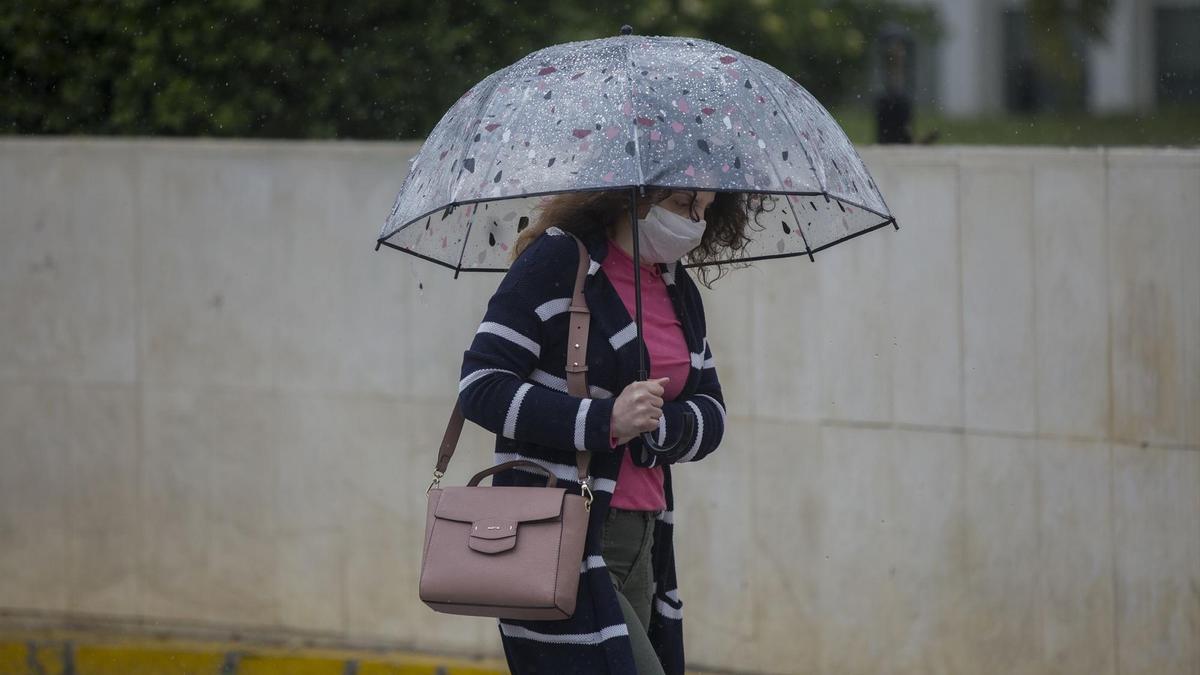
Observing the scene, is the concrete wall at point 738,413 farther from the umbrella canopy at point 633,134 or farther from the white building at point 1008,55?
the white building at point 1008,55

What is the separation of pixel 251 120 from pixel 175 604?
7.47ft

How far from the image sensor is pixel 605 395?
3.40 metres

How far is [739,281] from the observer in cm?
573

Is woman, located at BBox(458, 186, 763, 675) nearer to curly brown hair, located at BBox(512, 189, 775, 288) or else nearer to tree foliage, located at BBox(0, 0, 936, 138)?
curly brown hair, located at BBox(512, 189, 775, 288)

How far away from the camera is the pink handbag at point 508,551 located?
323cm

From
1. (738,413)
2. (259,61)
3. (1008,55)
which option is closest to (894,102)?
(738,413)

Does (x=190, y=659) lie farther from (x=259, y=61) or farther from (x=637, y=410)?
(x=637, y=410)

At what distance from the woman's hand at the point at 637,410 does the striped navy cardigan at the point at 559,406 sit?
0.09 feet

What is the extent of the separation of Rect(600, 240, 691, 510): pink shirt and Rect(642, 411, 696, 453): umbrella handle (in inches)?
2.8

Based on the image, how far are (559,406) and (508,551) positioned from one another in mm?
306

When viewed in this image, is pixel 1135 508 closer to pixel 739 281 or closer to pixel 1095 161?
pixel 1095 161

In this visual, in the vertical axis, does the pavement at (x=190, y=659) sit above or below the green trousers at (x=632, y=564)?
below

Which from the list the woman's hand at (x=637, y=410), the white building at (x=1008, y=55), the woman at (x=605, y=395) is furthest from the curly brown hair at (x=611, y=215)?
the white building at (x=1008, y=55)

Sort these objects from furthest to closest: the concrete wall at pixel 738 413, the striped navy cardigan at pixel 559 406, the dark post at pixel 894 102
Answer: the dark post at pixel 894 102, the concrete wall at pixel 738 413, the striped navy cardigan at pixel 559 406
